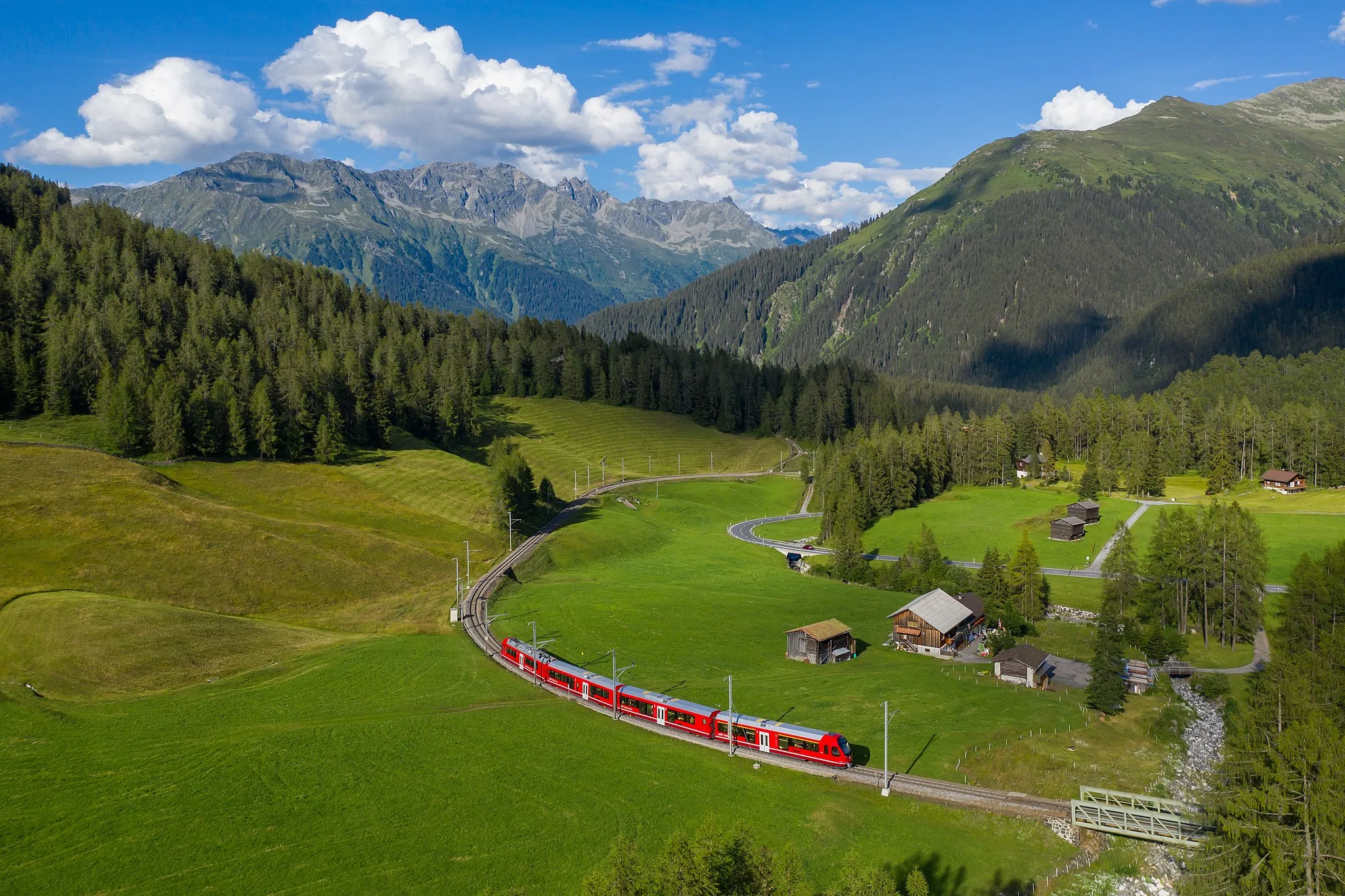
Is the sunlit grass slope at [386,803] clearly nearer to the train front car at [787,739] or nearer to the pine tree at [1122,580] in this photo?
the train front car at [787,739]

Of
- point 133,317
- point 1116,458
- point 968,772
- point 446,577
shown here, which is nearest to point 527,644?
point 446,577

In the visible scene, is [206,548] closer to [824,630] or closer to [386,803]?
[386,803]

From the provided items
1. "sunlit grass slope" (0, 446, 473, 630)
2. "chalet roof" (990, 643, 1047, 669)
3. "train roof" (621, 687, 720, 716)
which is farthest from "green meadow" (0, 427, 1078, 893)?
"chalet roof" (990, 643, 1047, 669)

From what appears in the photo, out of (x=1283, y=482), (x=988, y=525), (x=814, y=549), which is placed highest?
(x=1283, y=482)

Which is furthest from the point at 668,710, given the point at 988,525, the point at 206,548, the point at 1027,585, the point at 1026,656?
the point at 988,525

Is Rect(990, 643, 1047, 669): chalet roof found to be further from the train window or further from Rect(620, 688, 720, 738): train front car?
the train window
